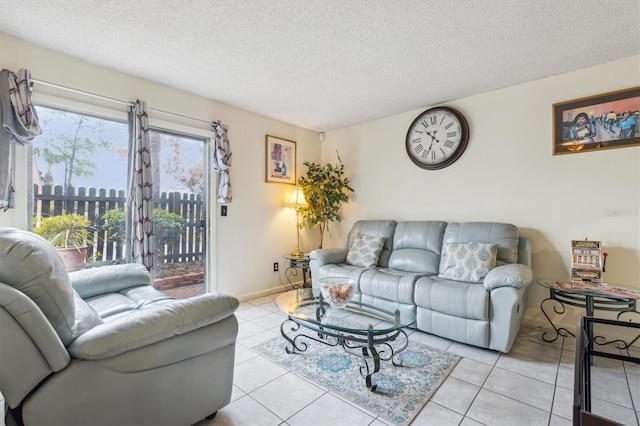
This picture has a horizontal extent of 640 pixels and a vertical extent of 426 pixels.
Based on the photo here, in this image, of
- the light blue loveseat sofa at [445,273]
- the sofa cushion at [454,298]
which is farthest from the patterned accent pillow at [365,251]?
the sofa cushion at [454,298]

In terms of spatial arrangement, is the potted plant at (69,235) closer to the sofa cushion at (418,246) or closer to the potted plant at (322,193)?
the potted plant at (322,193)

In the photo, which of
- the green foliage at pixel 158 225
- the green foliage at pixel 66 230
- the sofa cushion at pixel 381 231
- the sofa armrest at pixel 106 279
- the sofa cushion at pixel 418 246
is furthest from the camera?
the sofa cushion at pixel 381 231

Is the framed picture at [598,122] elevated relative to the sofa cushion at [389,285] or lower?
elevated

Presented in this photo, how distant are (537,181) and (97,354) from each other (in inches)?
138

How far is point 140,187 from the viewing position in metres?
2.72

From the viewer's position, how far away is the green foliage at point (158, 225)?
8.81ft

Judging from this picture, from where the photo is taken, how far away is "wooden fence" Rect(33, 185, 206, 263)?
238 cm

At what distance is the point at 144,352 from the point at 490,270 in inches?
99.7

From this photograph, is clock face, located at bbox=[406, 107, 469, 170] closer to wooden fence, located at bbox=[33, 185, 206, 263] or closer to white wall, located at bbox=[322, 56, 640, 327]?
white wall, located at bbox=[322, 56, 640, 327]

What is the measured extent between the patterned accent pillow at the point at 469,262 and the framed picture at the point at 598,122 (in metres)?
1.15

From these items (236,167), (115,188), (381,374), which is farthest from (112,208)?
(381,374)

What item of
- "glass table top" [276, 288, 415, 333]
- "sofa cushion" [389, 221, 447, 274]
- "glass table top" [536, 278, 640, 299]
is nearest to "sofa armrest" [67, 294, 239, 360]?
"glass table top" [276, 288, 415, 333]

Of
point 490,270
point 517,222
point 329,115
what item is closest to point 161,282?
point 329,115

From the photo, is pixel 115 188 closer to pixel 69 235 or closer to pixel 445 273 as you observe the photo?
pixel 69 235
